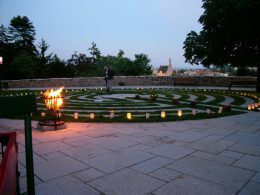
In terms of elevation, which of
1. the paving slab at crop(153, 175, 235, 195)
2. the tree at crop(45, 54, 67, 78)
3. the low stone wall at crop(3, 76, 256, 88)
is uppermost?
the tree at crop(45, 54, 67, 78)

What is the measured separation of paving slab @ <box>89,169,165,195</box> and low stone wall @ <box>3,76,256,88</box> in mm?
19669

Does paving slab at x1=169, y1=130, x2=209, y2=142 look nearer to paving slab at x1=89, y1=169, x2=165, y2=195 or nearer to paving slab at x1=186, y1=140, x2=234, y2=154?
paving slab at x1=186, y1=140, x2=234, y2=154

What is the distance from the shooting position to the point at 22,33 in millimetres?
43844

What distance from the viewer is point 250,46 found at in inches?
632

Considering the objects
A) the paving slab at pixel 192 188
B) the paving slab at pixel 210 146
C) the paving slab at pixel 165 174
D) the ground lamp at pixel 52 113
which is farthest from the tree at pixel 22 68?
the paving slab at pixel 192 188

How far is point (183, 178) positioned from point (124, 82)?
21.8 meters

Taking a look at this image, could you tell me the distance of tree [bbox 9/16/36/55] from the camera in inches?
1698

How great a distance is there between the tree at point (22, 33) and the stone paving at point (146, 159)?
40.0m

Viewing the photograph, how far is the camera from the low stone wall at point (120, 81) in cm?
2295

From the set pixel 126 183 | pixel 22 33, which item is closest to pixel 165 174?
pixel 126 183

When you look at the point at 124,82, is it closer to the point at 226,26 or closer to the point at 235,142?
the point at 226,26

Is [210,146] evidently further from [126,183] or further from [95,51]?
[95,51]

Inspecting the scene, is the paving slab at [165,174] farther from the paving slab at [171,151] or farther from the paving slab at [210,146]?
the paving slab at [210,146]

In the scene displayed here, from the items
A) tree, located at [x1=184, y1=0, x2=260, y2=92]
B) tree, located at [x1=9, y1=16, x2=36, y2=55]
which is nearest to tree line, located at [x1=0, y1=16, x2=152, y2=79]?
tree, located at [x1=9, y1=16, x2=36, y2=55]
